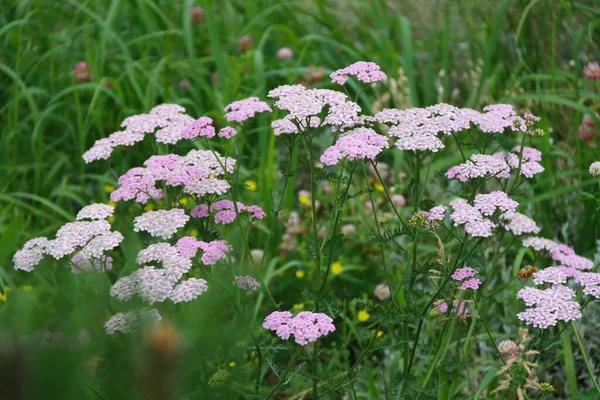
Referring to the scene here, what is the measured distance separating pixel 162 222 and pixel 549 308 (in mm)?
870

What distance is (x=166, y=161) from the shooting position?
1.71 meters

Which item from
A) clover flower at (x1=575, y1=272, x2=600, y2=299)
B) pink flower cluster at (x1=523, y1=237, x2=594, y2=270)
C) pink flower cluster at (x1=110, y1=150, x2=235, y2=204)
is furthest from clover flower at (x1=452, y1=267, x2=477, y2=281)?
pink flower cluster at (x1=110, y1=150, x2=235, y2=204)

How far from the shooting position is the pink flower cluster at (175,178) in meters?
1.66

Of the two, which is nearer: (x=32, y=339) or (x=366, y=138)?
(x=32, y=339)

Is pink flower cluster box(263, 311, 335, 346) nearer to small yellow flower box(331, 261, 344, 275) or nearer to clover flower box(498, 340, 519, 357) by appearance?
clover flower box(498, 340, 519, 357)

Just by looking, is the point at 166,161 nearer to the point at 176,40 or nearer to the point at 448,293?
the point at 448,293

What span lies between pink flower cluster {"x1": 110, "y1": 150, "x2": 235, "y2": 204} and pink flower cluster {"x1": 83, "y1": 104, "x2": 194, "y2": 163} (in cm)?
8

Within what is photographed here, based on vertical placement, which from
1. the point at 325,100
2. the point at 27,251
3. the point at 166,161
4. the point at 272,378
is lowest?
the point at 272,378

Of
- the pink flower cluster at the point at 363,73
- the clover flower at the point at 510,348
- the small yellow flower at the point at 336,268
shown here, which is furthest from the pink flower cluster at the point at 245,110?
the small yellow flower at the point at 336,268

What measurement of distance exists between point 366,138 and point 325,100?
5.0 inches

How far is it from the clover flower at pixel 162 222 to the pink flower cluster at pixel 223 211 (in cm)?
8

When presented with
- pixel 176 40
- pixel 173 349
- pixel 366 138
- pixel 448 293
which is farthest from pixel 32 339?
pixel 176 40

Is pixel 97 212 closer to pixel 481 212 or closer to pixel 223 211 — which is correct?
pixel 223 211

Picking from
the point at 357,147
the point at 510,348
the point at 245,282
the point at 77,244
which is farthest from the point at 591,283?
the point at 77,244
